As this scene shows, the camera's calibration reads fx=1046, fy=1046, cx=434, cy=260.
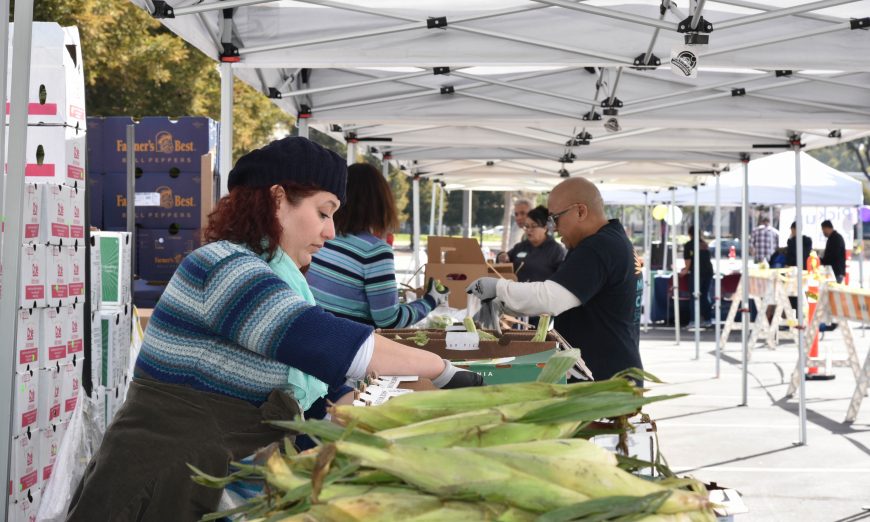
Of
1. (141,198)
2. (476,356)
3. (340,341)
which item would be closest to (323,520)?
(340,341)

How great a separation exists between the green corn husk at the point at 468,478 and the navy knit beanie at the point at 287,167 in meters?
1.16

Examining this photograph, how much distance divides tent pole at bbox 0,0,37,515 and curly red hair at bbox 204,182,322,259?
106 centimetres

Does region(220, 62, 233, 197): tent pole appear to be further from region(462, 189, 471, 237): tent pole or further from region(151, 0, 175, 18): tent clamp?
region(462, 189, 471, 237): tent pole

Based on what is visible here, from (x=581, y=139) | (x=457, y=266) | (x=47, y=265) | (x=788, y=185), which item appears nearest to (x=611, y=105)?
(x=457, y=266)

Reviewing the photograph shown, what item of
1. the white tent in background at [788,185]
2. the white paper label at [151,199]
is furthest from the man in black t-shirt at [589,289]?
the white tent in background at [788,185]

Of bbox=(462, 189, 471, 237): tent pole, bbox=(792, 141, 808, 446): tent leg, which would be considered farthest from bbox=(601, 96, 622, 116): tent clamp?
bbox=(462, 189, 471, 237): tent pole

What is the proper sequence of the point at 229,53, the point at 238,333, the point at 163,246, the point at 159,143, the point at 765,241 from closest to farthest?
the point at 238,333 → the point at 229,53 → the point at 159,143 → the point at 163,246 → the point at 765,241

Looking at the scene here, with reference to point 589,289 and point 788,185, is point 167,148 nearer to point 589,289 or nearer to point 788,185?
point 589,289

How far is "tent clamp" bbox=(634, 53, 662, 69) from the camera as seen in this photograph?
5344mm

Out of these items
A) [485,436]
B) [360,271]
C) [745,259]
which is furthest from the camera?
[745,259]

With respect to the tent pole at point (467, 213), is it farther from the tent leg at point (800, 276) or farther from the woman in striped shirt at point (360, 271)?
the woman in striped shirt at point (360, 271)

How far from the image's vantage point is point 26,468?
4.34 metres

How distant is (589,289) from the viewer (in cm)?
450

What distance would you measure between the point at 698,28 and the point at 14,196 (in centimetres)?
315
